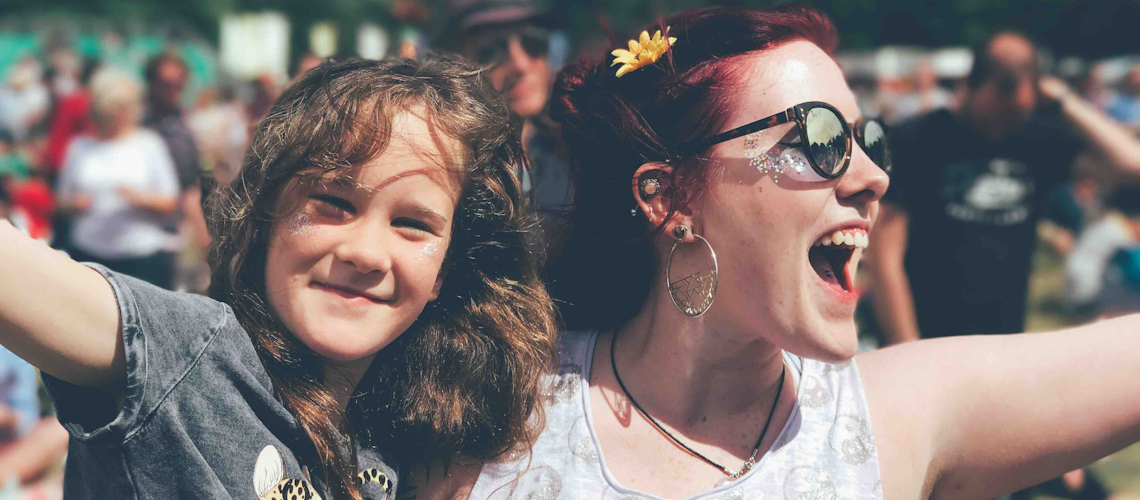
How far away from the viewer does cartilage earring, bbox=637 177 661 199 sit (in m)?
1.91

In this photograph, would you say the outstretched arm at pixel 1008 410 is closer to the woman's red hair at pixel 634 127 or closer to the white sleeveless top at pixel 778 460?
the white sleeveless top at pixel 778 460

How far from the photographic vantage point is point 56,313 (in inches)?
53.1

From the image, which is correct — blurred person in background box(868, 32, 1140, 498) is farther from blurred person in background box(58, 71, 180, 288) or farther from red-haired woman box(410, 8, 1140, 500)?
blurred person in background box(58, 71, 180, 288)

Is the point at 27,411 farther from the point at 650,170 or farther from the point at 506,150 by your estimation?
the point at 650,170

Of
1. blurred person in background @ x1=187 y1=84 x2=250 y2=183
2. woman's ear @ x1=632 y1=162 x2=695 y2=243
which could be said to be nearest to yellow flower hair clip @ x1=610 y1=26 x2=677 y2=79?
woman's ear @ x1=632 y1=162 x2=695 y2=243

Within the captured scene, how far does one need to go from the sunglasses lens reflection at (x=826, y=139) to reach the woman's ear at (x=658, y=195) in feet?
0.89

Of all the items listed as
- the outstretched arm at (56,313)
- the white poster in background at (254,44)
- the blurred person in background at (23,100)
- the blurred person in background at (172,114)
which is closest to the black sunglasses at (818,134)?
the outstretched arm at (56,313)

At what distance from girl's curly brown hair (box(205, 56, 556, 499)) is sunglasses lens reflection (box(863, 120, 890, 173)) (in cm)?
71

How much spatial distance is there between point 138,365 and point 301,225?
0.41 meters

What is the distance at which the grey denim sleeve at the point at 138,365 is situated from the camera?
1.44 meters

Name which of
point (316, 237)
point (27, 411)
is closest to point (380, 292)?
point (316, 237)

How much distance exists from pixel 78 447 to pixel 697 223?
3.78 feet

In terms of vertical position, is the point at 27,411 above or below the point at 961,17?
above

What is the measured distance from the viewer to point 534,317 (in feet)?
6.75
